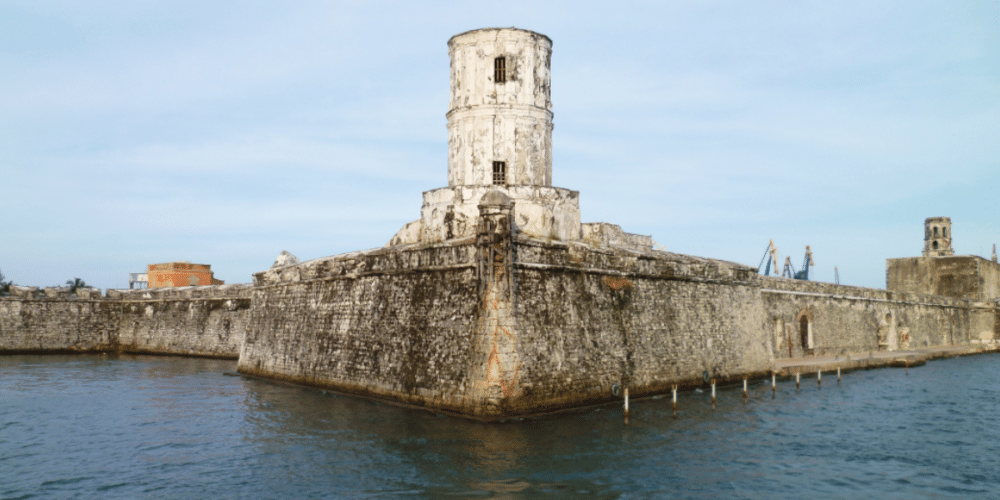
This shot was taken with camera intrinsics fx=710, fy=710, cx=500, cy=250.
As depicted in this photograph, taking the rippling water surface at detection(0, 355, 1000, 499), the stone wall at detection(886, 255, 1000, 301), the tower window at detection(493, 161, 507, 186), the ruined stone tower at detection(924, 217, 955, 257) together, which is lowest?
the rippling water surface at detection(0, 355, 1000, 499)

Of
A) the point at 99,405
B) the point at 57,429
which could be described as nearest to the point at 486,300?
the point at 57,429

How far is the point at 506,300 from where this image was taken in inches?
695

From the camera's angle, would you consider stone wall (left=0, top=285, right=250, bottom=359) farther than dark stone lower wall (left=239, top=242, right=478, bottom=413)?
Yes

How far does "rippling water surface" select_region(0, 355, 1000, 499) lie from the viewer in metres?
12.7

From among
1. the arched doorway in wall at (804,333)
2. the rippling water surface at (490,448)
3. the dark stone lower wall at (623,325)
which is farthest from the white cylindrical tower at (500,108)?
the arched doorway in wall at (804,333)

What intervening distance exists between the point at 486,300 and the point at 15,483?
10.2 meters

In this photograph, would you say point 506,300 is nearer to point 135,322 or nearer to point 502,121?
point 502,121

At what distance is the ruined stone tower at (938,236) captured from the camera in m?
53.8

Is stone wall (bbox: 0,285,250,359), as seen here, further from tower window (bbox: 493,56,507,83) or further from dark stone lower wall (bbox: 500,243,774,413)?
dark stone lower wall (bbox: 500,243,774,413)

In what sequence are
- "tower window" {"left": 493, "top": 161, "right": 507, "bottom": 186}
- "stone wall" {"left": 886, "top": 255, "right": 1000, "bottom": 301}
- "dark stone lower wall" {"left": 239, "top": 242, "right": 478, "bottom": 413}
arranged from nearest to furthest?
"dark stone lower wall" {"left": 239, "top": 242, "right": 478, "bottom": 413} → "tower window" {"left": 493, "top": 161, "right": 507, "bottom": 186} → "stone wall" {"left": 886, "top": 255, "right": 1000, "bottom": 301}

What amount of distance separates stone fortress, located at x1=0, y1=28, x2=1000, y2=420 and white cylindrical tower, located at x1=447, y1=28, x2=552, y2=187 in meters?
0.05

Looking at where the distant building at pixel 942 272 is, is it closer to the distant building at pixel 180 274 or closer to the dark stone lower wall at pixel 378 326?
the dark stone lower wall at pixel 378 326

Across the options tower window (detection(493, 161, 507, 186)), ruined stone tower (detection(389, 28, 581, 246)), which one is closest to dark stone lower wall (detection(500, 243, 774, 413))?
ruined stone tower (detection(389, 28, 581, 246))

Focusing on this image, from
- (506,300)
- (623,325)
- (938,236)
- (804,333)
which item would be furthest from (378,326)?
(938,236)
